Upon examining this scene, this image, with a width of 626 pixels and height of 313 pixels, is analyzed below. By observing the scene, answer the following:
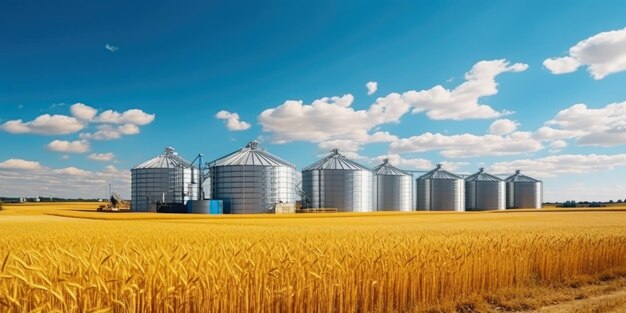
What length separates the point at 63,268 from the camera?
7379 millimetres

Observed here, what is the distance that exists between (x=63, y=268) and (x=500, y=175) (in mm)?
130748

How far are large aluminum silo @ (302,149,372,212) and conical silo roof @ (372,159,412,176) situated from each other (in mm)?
9735

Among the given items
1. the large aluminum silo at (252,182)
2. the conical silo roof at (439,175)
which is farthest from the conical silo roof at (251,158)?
the conical silo roof at (439,175)

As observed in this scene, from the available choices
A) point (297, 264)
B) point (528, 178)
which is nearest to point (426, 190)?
point (528, 178)

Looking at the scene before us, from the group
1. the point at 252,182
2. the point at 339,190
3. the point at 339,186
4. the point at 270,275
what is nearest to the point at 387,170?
the point at 339,186

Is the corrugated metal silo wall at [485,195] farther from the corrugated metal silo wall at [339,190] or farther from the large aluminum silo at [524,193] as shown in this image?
the corrugated metal silo wall at [339,190]

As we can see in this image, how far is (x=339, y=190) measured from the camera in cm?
8694

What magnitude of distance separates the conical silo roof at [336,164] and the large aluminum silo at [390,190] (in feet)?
27.0

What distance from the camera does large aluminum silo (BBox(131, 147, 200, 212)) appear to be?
9075 cm

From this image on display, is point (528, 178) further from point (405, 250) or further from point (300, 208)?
point (405, 250)

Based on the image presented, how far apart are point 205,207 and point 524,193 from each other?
294 ft

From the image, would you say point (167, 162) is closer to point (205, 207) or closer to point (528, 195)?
point (205, 207)

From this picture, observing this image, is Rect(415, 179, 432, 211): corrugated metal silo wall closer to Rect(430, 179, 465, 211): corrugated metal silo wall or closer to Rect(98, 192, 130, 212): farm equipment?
Rect(430, 179, 465, 211): corrugated metal silo wall

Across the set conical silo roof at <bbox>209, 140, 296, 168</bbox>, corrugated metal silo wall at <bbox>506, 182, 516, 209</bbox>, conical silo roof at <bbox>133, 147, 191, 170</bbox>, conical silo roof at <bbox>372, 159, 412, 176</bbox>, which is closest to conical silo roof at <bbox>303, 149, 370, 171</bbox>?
conical silo roof at <bbox>209, 140, 296, 168</bbox>
